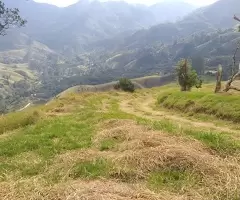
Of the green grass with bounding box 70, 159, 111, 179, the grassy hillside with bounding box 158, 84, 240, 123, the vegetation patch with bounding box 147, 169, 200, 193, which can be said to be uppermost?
the vegetation patch with bounding box 147, 169, 200, 193

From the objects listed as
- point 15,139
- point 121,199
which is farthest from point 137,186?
point 15,139

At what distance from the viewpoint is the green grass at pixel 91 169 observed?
1450cm

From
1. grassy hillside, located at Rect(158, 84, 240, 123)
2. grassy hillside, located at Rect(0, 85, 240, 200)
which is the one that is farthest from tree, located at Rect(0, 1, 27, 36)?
grassy hillside, located at Rect(158, 84, 240, 123)

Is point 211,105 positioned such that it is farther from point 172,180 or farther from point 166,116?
point 172,180

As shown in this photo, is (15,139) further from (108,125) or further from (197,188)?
(197,188)

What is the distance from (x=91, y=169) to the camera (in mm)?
15258

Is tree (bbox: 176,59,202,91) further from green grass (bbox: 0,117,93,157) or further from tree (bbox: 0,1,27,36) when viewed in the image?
green grass (bbox: 0,117,93,157)

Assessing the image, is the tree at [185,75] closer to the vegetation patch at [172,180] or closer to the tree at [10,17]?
the tree at [10,17]

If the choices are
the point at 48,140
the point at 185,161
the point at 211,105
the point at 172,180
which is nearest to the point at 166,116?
the point at 211,105

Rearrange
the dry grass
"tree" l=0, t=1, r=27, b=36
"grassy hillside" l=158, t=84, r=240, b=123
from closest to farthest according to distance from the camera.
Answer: the dry grass → "grassy hillside" l=158, t=84, r=240, b=123 → "tree" l=0, t=1, r=27, b=36

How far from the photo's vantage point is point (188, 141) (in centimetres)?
1894

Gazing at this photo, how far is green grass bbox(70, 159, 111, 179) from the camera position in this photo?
47.6 ft

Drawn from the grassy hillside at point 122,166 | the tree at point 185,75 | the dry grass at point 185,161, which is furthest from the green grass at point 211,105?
the tree at point 185,75

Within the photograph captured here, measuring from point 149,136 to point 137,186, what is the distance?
690 centimetres
